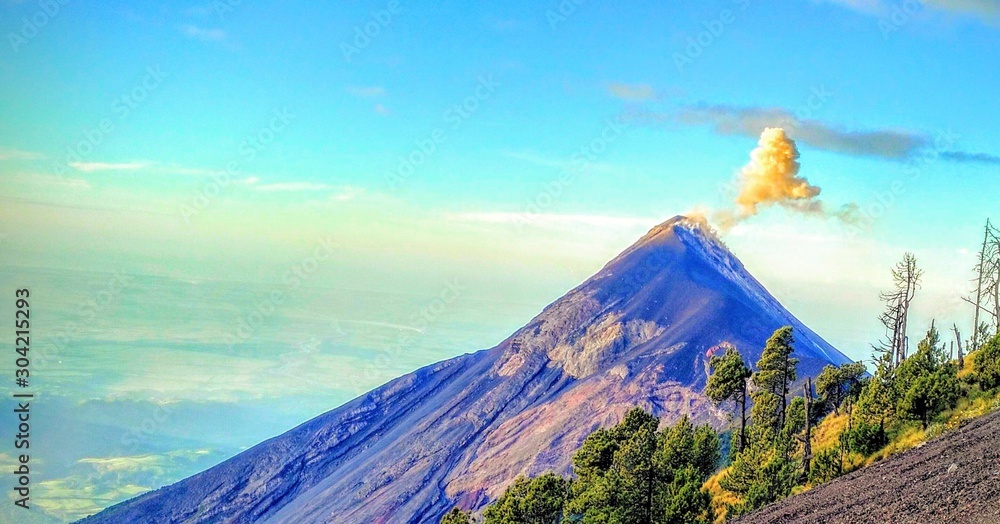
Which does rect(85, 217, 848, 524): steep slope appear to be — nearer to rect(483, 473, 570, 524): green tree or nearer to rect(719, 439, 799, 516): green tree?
rect(483, 473, 570, 524): green tree

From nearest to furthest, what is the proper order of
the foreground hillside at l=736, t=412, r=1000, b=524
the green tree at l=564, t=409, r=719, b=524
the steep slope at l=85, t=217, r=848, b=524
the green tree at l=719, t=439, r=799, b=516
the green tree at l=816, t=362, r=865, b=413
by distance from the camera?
the foreground hillside at l=736, t=412, r=1000, b=524, the green tree at l=719, t=439, r=799, b=516, the green tree at l=564, t=409, r=719, b=524, the green tree at l=816, t=362, r=865, b=413, the steep slope at l=85, t=217, r=848, b=524

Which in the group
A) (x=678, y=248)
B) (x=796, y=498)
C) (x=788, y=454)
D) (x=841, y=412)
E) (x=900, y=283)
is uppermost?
(x=678, y=248)

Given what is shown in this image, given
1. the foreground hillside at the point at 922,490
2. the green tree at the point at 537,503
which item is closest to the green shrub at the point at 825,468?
the foreground hillside at the point at 922,490

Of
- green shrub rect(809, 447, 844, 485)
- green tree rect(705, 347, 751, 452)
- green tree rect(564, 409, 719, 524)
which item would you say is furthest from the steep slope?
green shrub rect(809, 447, 844, 485)

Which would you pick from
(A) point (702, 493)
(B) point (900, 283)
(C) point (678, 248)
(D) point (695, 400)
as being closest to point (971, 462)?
(A) point (702, 493)

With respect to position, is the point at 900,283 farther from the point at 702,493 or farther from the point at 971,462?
the point at 971,462
